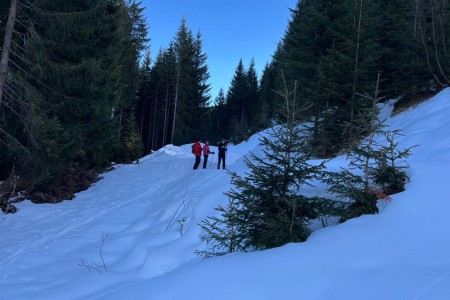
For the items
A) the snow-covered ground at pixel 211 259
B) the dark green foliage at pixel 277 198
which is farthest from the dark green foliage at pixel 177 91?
the dark green foliage at pixel 277 198

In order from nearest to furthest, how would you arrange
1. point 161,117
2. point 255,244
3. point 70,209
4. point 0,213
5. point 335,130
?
point 255,244 < point 0,213 < point 70,209 < point 335,130 < point 161,117

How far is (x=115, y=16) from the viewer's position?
15508 mm

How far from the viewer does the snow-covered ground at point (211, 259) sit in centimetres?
331

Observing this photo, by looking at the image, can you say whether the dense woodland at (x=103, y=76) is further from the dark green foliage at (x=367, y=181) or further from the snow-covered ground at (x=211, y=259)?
the snow-covered ground at (x=211, y=259)

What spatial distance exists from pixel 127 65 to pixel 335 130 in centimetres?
2165

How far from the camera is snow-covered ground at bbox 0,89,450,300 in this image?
3.31 meters

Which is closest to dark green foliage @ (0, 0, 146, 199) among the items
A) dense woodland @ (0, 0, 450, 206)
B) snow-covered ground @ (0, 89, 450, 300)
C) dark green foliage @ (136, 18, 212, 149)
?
dense woodland @ (0, 0, 450, 206)

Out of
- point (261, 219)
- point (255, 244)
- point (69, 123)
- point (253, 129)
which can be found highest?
point (253, 129)

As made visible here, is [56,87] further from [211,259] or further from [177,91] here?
[177,91]

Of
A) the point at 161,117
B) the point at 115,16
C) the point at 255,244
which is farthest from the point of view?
the point at 161,117

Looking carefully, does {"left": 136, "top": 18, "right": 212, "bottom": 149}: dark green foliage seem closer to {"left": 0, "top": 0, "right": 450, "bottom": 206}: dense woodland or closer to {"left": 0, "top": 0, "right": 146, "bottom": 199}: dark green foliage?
{"left": 0, "top": 0, "right": 450, "bottom": 206}: dense woodland

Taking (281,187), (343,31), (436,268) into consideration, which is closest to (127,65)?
(343,31)

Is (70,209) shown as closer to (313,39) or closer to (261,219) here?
(261,219)

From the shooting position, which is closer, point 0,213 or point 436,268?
point 436,268
